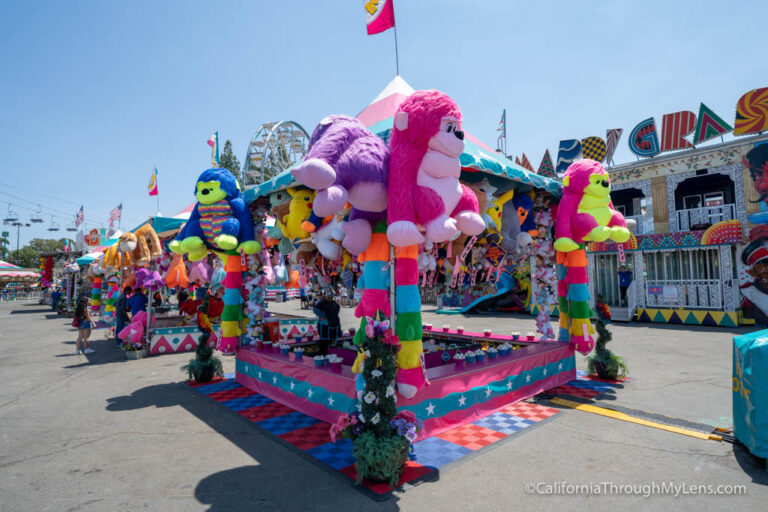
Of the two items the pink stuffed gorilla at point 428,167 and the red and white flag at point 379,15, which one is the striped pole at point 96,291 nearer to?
the red and white flag at point 379,15

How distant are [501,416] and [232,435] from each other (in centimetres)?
391

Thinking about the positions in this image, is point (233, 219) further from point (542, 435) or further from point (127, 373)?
point (542, 435)

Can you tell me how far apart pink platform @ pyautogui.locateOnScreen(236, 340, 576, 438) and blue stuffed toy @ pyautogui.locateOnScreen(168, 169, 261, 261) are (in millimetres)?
2173

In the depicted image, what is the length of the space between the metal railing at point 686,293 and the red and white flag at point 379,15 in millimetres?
16818

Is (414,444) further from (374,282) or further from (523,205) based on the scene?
(523,205)

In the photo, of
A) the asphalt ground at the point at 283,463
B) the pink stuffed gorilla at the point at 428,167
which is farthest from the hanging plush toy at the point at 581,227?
the pink stuffed gorilla at the point at 428,167

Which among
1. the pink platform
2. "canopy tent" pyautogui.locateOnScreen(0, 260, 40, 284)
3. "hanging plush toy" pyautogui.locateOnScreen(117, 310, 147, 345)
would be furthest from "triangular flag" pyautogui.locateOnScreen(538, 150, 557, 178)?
"canopy tent" pyautogui.locateOnScreen(0, 260, 40, 284)

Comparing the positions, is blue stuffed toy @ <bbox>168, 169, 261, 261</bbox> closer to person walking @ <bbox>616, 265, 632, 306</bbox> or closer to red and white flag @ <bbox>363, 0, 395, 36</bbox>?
red and white flag @ <bbox>363, 0, 395, 36</bbox>

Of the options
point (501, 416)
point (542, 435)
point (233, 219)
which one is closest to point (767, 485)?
point (542, 435)

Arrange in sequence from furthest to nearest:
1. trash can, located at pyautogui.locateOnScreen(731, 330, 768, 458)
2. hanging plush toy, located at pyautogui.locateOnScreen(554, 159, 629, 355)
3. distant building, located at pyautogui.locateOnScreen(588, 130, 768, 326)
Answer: distant building, located at pyautogui.locateOnScreen(588, 130, 768, 326), hanging plush toy, located at pyautogui.locateOnScreen(554, 159, 629, 355), trash can, located at pyautogui.locateOnScreen(731, 330, 768, 458)

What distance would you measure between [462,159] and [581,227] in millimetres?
3229

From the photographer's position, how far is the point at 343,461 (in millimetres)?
4652

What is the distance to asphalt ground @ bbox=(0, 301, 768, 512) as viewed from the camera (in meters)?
3.77

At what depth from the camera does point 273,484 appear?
13.5ft
